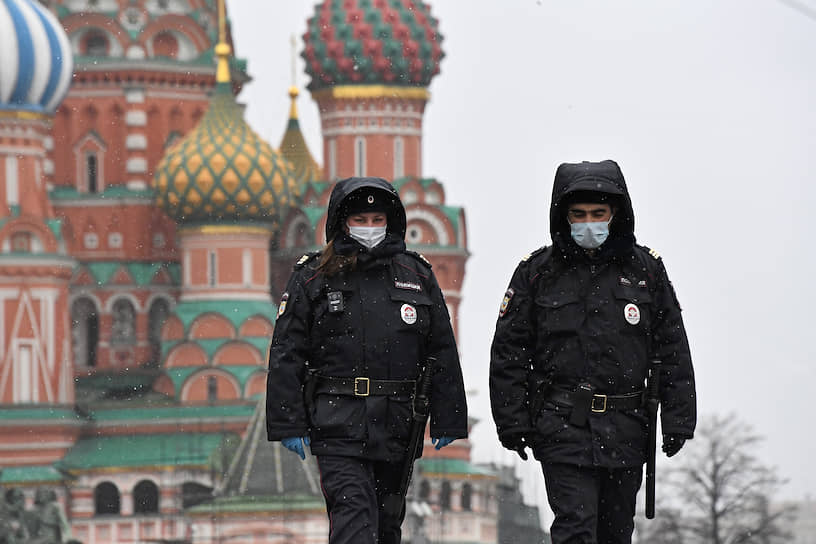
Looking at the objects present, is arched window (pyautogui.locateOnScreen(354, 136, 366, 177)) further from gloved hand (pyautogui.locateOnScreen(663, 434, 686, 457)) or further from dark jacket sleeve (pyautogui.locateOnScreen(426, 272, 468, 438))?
gloved hand (pyautogui.locateOnScreen(663, 434, 686, 457))

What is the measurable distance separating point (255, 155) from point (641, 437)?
29.2 meters

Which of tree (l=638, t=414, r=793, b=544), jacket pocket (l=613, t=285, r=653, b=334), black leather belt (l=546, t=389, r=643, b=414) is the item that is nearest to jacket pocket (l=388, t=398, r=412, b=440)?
black leather belt (l=546, t=389, r=643, b=414)

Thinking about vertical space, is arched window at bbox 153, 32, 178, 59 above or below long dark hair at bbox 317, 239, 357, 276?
above

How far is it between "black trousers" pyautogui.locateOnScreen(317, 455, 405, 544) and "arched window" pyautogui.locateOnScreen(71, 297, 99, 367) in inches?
1193

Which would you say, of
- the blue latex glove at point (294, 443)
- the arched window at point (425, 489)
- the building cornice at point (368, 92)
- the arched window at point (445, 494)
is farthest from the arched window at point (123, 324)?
the blue latex glove at point (294, 443)

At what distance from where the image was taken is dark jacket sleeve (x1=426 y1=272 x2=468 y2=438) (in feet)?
22.3

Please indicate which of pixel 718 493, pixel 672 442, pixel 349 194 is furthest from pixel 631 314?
pixel 718 493

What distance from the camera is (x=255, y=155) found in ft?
117

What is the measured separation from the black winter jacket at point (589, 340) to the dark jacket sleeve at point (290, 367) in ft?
1.73

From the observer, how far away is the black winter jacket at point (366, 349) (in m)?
6.80

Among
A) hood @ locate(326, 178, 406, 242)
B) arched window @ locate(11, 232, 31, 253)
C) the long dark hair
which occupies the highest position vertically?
arched window @ locate(11, 232, 31, 253)

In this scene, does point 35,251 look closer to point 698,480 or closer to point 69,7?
point 69,7

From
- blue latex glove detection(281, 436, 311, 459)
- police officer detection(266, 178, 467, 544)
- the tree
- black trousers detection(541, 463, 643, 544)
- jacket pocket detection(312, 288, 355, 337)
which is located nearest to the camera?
black trousers detection(541, 463, 643, 544)

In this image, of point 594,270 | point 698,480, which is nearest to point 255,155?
point 698,480
